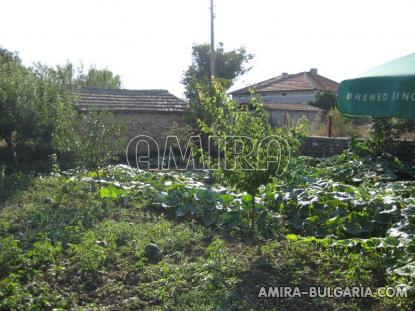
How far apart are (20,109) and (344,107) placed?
950 cm

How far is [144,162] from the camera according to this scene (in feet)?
50.0

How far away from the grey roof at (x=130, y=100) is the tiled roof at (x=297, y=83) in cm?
1425

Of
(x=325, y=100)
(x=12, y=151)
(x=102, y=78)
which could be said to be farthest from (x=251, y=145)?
(x=102, y=78)

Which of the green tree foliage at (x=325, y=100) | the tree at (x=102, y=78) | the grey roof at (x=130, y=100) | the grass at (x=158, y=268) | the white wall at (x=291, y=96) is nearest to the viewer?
the grass at (x=158, y=268)

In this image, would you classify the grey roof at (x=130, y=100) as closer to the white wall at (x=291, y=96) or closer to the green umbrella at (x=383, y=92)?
the green umbrella at (x=383, y=92)

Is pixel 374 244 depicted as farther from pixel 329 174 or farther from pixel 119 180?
pixel 119 180

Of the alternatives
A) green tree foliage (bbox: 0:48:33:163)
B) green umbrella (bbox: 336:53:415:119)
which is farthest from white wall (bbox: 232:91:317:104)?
green umbrella (bbox: 336:53:415:119)

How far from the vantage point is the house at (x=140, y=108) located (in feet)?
54.4

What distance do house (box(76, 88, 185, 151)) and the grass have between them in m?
10.1

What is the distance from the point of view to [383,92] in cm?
449

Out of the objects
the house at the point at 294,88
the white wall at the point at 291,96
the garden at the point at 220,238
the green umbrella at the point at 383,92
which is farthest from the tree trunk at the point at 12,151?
the white wall at the point at 291,96

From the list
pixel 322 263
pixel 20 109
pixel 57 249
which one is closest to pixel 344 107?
pixel 322 263

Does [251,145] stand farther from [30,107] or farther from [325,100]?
[325,100]

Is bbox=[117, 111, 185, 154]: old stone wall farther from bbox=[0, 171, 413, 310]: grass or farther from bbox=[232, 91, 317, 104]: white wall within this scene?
bbox=[232, 91, 317, 104]: white wall
